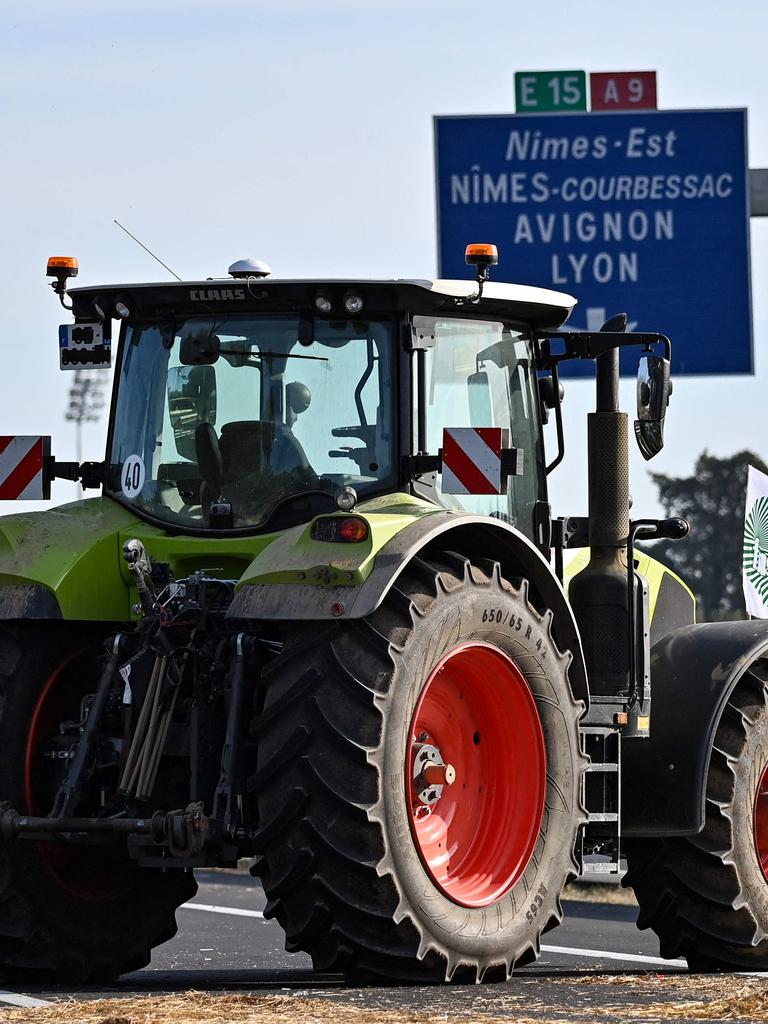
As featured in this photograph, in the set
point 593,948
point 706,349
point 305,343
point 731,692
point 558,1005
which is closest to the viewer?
point 558,1005

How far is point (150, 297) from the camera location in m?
9.69

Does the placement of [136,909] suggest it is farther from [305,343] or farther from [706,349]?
[706,349]

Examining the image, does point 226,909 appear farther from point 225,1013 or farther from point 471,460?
point 225,1013

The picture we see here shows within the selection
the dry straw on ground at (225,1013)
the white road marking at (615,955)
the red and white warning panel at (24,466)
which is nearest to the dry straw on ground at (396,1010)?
the dry straw on ground at (225,1013)

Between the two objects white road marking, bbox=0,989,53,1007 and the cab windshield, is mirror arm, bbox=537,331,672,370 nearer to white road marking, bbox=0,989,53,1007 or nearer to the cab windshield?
the cab windshield

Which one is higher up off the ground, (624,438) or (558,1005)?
(624,438)

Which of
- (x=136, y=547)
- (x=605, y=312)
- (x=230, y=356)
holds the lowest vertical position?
(x=136, y=547)

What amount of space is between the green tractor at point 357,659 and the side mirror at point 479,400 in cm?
2

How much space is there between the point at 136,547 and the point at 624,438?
2.69m

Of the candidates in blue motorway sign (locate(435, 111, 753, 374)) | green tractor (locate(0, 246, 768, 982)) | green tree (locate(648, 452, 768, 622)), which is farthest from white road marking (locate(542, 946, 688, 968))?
green tree (locate(648, 452, 768, 622))

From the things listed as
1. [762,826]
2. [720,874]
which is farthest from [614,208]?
[720,874]

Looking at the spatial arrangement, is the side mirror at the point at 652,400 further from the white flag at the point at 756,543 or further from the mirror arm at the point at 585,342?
the white flag at the point at 756,543

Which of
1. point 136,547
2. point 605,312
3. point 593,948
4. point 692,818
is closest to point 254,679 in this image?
point 136,547

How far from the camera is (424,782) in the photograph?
28.5 ft
